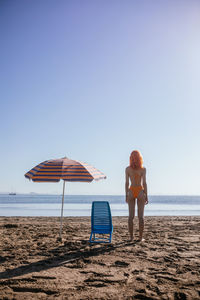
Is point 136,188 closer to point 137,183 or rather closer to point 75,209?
point 137,183

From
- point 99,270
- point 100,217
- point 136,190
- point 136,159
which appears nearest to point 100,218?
point 100,217

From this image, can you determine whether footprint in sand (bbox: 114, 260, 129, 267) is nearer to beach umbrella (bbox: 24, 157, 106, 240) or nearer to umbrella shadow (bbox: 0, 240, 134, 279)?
umbrella shadow (bbox: 0, 240, 134, 279)

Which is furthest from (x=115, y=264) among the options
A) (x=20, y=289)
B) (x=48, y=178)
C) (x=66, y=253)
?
(x=48, y=178)

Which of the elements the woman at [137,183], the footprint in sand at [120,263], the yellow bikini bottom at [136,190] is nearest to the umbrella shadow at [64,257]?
the footprint in sand at [120,263]

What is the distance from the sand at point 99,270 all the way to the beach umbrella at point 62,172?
4.87ft

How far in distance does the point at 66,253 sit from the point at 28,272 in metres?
1.19

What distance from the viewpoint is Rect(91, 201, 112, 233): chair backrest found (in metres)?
5.76

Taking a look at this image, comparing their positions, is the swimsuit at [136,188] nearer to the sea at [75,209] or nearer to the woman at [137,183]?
the woman at [137,183]

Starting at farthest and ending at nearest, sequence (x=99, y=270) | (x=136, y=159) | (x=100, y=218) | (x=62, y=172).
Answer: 1. (x=100, y=218)
2. (x=136, y=159)
3. (x=62, y=172)
4. (x=99, y=270)

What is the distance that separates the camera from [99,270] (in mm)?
3752

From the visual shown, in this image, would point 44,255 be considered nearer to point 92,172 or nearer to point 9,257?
point 9,257

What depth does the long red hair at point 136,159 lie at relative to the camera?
5738 mm

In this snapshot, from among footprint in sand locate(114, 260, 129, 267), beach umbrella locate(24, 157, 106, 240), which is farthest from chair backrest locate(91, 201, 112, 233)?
footprint in sand locate(114, 260, 129, 267)

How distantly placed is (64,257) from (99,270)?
38.4 inches
